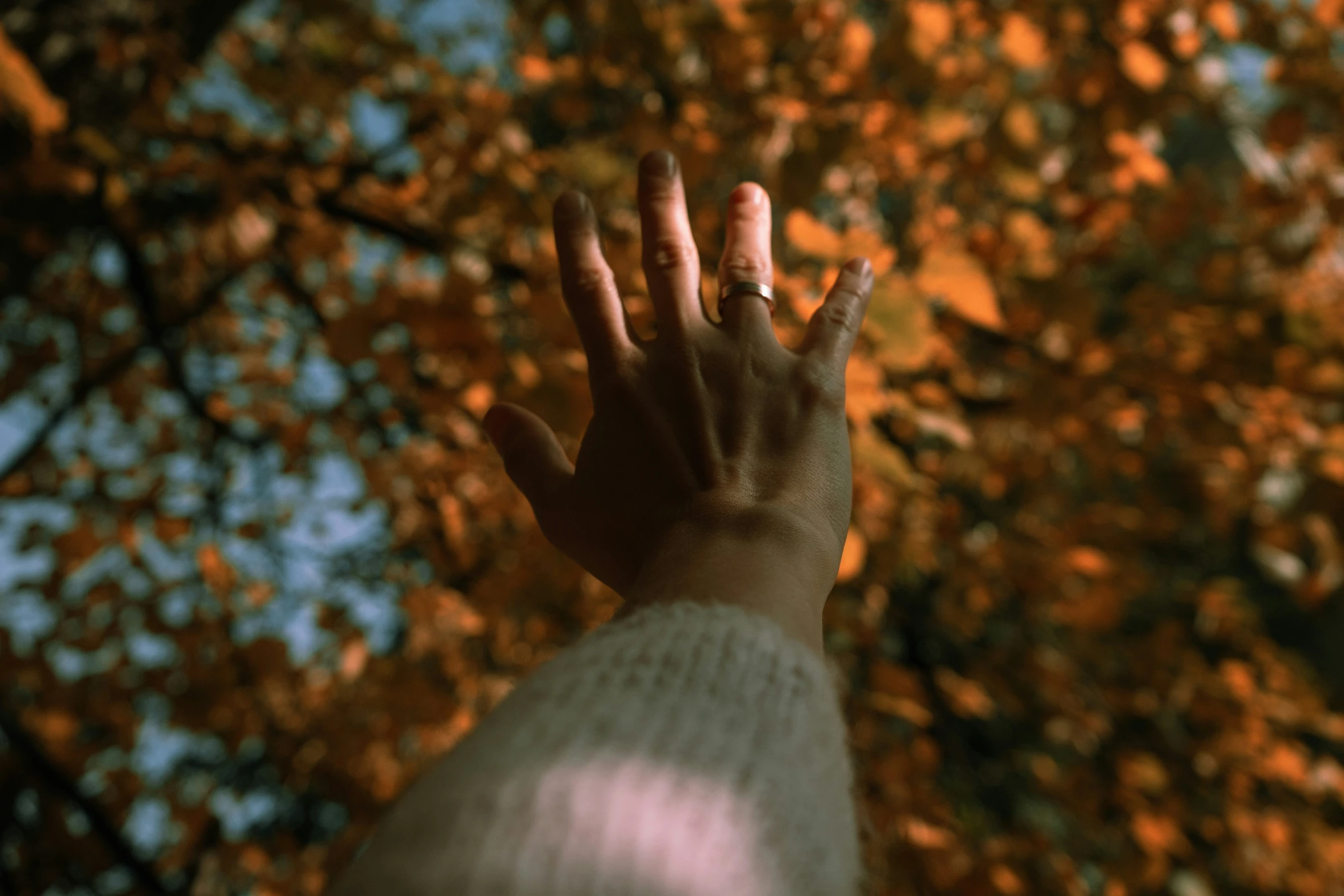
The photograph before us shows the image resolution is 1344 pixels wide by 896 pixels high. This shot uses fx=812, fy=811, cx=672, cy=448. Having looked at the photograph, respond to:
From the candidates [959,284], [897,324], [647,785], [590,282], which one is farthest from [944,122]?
[647,785]

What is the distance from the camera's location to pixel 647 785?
18.1 inches

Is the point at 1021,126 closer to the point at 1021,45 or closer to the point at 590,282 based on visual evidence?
the point at 1021,45

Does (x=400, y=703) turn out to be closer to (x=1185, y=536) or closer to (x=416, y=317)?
(x=416, y=317)

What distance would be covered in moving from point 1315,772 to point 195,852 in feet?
17.1

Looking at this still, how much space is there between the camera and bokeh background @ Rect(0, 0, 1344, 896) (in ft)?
6.49

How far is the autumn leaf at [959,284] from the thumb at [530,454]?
742 mm

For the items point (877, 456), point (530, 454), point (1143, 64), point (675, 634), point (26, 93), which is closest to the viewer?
point (675, 634)

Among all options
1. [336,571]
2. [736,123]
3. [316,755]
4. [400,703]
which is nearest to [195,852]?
[316,755]

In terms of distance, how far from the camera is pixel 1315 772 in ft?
13.0

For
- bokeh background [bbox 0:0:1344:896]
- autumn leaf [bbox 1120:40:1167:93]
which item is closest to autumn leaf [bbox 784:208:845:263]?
bokeh background [bbox 0:0:1344:896]

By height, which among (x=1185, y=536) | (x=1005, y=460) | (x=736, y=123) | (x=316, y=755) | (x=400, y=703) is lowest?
(x=1185, y=536)

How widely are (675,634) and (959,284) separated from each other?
1.01 metres

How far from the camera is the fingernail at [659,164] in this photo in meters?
1.04

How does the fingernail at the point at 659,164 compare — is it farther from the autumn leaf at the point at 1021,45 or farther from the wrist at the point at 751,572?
the autumn leaf at the point at 1021,45
